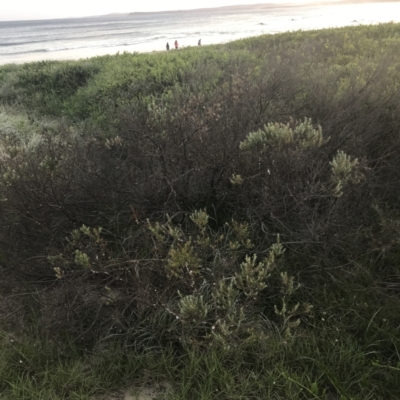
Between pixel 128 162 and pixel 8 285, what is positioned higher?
pixel 128 162

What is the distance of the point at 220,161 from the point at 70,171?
1660 millimetres

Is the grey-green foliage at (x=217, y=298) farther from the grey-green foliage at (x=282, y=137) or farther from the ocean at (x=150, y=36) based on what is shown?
the ocean at (x=150, y=36)

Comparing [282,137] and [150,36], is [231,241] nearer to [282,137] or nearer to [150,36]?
[282,137]

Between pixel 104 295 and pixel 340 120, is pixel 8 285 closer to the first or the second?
pixel 104 295

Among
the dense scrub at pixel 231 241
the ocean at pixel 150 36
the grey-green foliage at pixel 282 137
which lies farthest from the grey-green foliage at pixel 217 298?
the ocean at pixel 150 36

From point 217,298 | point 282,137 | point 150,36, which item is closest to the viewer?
point 217,298

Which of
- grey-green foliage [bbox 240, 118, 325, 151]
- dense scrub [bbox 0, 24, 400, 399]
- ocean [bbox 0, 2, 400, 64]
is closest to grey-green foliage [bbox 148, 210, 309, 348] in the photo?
dense scrub [bbox 0, 24, 400, 399]

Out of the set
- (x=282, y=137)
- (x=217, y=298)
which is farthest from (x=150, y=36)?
(x=217, y=298)

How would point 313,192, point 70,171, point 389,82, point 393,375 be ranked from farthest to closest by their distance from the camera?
point 389,82 < point 70,171 < point 313,192 < point 393,375

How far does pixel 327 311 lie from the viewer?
2.85m

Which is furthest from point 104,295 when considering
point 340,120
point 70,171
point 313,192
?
point 340,120

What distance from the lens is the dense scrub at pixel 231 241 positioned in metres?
2.57

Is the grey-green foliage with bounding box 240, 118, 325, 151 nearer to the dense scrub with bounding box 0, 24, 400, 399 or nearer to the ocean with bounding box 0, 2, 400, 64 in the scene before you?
the dense scrub with bounding box 0, 24, 400, 399

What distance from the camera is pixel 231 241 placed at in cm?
319
